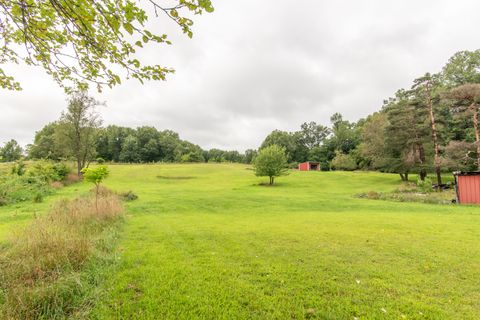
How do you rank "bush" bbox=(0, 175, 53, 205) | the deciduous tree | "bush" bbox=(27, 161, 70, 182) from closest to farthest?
1. "bush" bbox=(0, 175, 53, 205)
2. "bush" bbox=(27, 161, 70, 182)
3. the deciduous tree

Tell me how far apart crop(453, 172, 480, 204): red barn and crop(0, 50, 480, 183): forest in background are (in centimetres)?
521

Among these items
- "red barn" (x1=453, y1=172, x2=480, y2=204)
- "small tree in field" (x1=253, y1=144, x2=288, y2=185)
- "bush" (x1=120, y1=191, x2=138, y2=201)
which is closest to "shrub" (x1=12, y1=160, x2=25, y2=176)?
"bush" (x1=120, y1=191, x2=138, y2=201)

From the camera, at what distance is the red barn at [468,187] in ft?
51.4

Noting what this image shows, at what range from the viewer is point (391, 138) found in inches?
1288

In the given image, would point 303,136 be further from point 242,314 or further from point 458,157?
point 242,314

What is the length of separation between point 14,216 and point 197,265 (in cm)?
1001

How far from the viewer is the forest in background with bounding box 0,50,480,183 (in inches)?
928

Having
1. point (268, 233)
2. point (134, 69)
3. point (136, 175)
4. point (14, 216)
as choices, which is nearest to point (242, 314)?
point (134, 69)

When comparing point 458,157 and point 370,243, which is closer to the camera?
point 370,243

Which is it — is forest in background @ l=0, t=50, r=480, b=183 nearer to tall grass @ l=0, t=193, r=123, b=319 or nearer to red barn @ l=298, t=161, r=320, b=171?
red barn @ l=298, t=161, r=320, b=171

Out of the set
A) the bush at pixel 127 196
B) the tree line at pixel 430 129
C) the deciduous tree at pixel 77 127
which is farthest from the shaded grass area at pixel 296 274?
the deciduous tree at pixel 77 127

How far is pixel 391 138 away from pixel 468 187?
723 inches

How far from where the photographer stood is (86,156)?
32.6 meters

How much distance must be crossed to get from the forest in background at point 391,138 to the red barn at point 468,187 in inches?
205
